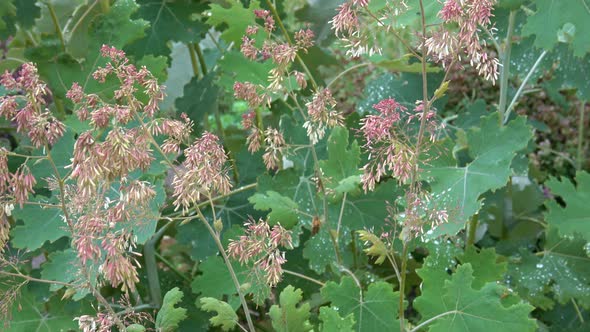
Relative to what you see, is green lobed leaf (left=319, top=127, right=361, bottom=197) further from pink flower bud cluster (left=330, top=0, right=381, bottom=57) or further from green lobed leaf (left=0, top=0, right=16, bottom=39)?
green lobed leaf (left=0, top=0, right=16, bottom=39)

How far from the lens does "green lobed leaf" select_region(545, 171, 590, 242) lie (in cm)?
168

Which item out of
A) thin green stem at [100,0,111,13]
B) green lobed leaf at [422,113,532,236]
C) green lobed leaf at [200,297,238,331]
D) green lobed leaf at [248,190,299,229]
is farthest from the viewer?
thin green stem at [100,0,111,13]

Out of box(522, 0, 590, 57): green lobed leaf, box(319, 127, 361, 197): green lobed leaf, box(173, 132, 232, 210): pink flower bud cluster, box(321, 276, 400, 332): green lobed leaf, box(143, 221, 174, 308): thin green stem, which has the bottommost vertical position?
box(143, 221, 174, 308): thin green stem

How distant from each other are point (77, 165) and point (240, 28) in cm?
89

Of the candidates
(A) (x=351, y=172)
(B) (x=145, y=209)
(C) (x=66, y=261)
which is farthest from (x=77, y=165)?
(C) (x=66, y=261)

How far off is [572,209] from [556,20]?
0.41 m

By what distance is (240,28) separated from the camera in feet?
5.66

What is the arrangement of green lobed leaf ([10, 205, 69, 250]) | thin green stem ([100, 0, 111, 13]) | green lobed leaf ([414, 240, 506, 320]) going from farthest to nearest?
thin green stem ([100, 0, 111, 13]), green lobed leaf ([10, 205, 69, 250]), green lobed leaf ([414, 240, 506, 320])

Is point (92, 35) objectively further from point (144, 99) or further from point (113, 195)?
point (113, 195)

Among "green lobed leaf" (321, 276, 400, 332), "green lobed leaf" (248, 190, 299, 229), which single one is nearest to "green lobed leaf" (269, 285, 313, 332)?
"green lobed leaf" (321, 276, 400, 332)

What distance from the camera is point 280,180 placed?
1.77m

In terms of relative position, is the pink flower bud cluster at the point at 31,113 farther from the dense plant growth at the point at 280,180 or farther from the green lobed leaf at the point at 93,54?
the green lobed leaf at the point at 93,54

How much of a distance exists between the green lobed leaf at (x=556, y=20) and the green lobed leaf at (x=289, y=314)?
0.75 meters

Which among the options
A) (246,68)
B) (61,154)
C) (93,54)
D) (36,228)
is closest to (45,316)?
(36,228)
